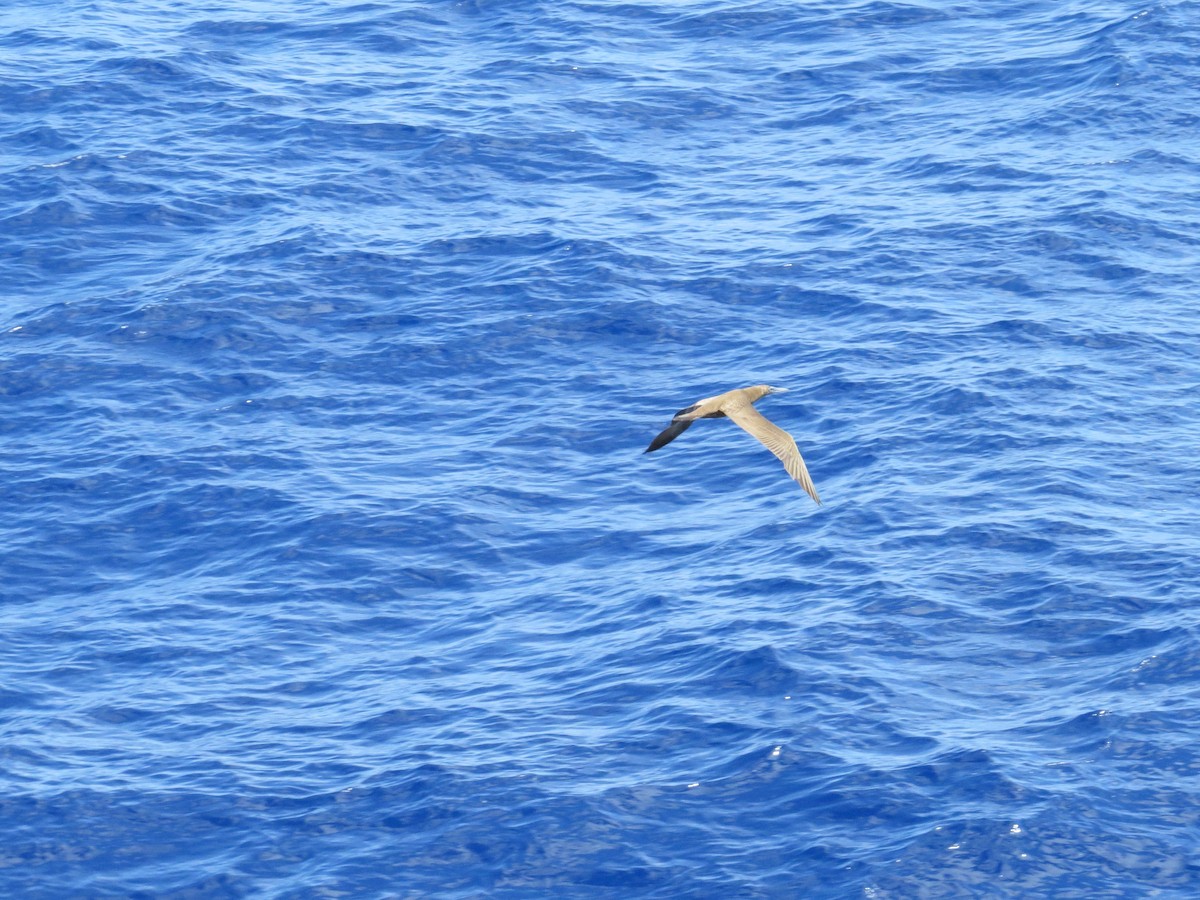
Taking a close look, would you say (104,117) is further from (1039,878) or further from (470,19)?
(1039,878)

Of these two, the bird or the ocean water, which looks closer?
the bird

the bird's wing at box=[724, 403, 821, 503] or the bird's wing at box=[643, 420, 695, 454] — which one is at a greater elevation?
the bird's wing at box=[643, 420, 695, 454]

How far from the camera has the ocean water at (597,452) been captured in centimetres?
4550

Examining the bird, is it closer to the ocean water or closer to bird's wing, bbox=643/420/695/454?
bird's wing, bbox=643/420/695/454

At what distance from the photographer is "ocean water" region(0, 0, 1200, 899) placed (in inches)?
1791

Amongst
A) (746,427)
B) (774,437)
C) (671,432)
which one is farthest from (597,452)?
(671,432)

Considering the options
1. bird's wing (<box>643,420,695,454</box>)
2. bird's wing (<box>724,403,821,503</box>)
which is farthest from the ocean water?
bird's wing (<box>643,420,695,454</box>)

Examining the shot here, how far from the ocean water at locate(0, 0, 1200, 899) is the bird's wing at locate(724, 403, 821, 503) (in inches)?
370

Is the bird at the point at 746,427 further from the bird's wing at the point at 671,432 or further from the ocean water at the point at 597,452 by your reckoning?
the ocean water at the point at 597,452

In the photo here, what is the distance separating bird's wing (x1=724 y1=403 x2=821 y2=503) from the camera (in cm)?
3934

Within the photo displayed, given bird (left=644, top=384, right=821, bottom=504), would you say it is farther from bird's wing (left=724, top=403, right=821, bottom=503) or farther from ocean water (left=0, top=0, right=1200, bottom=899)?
ocean water (left=0, top=0, right=1200, bottom=899)

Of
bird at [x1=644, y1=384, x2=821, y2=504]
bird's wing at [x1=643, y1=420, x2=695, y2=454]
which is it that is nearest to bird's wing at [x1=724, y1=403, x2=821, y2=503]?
bird at [x1=644, y1=384, x2=821, y2=504]

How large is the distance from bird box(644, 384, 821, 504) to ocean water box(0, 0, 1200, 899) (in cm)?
943

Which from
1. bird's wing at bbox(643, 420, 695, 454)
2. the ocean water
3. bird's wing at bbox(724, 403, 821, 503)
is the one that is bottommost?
the ocean water
